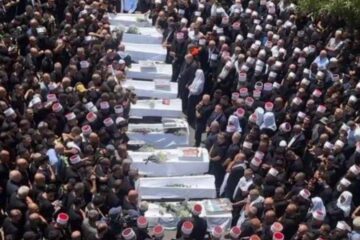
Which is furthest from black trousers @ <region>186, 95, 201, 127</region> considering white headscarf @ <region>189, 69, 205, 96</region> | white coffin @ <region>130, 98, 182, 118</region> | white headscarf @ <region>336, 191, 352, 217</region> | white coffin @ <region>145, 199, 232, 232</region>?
white headscarf @ <region>336, 191, 352, 217</region>

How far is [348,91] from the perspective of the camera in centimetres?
1844

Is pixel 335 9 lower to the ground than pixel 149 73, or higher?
higher

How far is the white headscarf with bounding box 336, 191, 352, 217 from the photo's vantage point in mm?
14273

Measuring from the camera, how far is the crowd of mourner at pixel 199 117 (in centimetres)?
1349

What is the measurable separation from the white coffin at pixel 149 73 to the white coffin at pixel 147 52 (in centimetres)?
94

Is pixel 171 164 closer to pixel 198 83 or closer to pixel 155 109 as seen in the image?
pixel 155 109

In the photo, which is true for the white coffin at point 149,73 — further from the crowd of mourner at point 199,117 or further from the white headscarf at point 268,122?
the white headscarf at point 268,122

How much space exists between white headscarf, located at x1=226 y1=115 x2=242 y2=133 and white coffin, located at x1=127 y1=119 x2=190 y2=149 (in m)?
1.48

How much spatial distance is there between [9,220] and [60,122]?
389 centimetres

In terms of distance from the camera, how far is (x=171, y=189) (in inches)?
629

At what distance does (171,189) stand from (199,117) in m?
2.59

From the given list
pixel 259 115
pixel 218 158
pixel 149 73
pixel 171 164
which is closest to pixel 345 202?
pixel 218 158

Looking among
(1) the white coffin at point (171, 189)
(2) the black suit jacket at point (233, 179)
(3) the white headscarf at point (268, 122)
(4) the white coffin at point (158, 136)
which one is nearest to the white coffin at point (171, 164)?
(1) the white coffin at point (171, 189)

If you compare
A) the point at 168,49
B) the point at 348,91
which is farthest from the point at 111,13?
the point at 348,91
